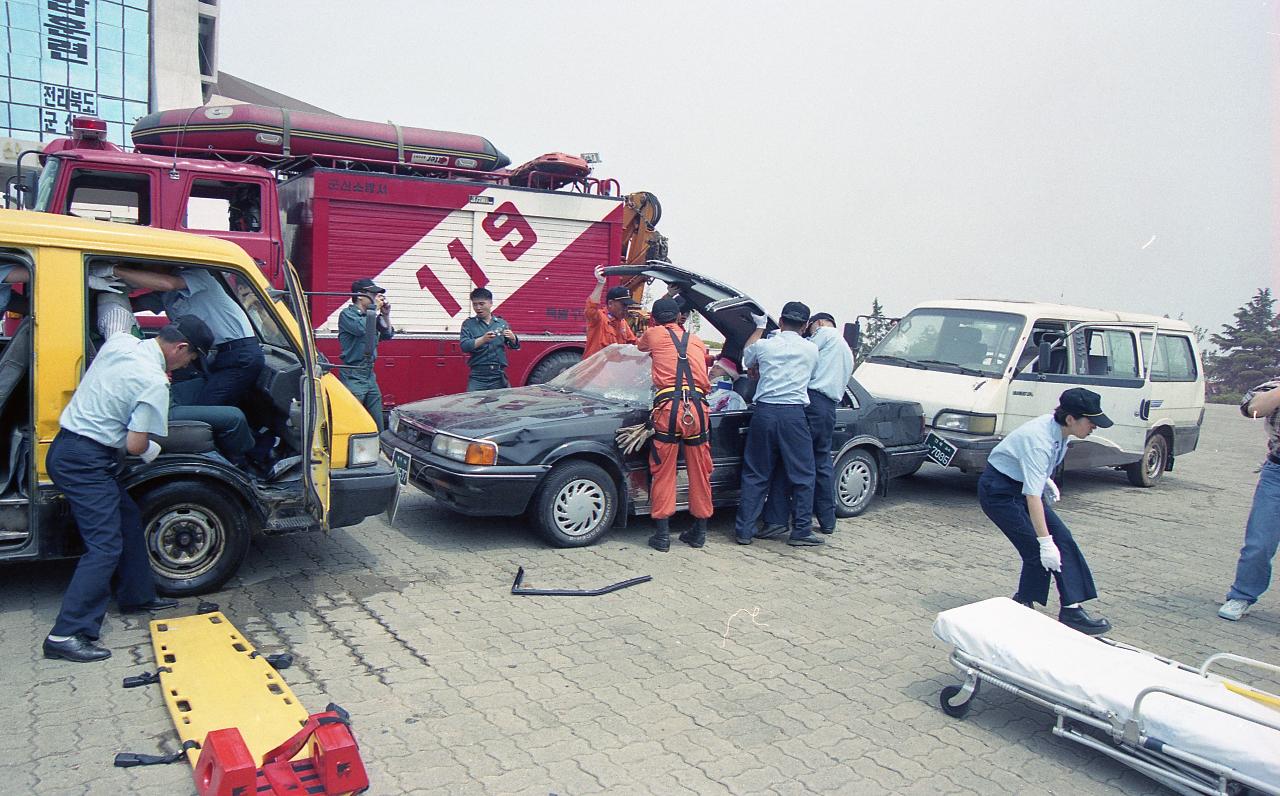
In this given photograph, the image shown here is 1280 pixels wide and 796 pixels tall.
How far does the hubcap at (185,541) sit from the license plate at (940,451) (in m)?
5.85

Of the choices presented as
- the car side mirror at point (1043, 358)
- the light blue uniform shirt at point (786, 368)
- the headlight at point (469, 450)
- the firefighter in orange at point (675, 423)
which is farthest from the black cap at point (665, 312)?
the car side mirror at point (1043, 358)

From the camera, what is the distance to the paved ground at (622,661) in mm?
3463

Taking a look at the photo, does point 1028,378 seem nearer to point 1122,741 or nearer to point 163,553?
point 1122,741

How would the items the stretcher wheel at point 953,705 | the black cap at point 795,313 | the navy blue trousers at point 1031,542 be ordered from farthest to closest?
the black cap at point 795,313, the navy blue trousers at point 1031,542, the stretcher wheel at point 953,705

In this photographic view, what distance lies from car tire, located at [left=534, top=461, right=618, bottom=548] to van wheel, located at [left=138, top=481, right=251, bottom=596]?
1.90m

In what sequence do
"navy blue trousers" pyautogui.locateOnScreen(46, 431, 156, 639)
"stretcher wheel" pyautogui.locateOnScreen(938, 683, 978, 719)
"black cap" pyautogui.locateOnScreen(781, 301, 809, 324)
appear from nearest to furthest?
1. "stretcher wheel" pyautogui.locateOnScreen(938, 683, 978, 719)
2. "navy blue trousers" pyautogui.locateOnScreen(46, 431, 156, 639)
3. "black cap" pyautogui.locateOnScreen(781, 301, 809, 324)

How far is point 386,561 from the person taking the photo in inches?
230

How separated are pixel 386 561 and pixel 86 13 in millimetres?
20253

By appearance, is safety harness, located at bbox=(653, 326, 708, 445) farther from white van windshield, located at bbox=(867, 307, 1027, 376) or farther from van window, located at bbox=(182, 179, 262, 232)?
van window, located at bbox=(182, 179, 262, 232)

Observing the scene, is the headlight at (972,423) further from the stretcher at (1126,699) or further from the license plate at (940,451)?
the stretcher at (1126,699)

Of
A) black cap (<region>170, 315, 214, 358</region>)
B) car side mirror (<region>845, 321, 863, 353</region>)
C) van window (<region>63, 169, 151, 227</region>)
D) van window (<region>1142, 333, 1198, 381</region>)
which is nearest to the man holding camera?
van window (<region>63, 169, 151, 227</region>)

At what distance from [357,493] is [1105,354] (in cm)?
779

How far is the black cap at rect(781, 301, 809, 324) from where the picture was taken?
6887 mm

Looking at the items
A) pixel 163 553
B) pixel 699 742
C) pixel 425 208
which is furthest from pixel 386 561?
pixel 425 208
